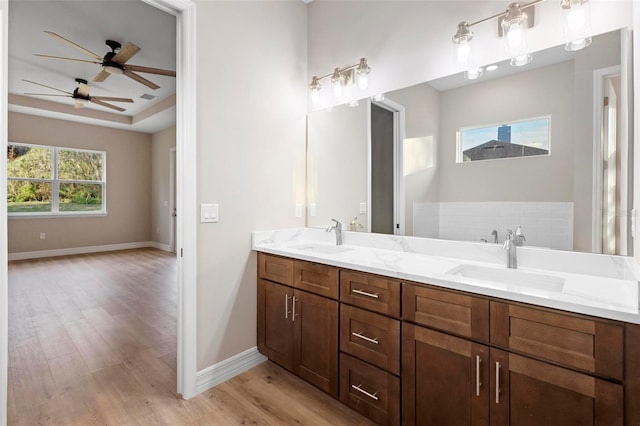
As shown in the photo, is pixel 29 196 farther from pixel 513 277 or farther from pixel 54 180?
pixel 513 277

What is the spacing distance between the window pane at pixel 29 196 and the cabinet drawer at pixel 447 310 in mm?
7516

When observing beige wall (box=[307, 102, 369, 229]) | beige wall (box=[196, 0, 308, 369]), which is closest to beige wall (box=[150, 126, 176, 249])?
beige wall (box=[196, 0, 308, 369])

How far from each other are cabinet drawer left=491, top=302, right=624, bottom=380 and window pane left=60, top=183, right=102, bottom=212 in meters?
7.94

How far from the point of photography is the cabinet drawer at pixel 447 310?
1243 millimetres

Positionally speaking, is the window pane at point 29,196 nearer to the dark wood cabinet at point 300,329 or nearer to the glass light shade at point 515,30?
the dark wood cabinet at point 300,329

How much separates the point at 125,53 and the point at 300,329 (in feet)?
11.1

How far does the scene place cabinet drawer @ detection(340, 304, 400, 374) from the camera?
1.51 metres

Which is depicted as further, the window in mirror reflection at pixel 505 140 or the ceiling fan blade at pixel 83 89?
the ceiling fan blade at pixel 83 89

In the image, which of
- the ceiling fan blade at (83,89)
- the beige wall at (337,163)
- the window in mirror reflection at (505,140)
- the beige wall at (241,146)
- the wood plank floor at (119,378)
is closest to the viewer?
the window in mirror reflection at (505,140)

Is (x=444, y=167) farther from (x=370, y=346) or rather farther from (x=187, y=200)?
(x=187, y=200)

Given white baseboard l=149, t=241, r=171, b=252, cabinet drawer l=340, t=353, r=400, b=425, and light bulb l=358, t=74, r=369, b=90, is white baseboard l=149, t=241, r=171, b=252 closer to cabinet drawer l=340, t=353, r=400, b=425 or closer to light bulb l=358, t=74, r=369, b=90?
light bulb l=358, t=74, r=369, b=90

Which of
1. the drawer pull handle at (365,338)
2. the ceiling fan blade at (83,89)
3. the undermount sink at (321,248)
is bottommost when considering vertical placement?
the drawer pull handle at (365,338)

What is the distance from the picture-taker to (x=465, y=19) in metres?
1.81

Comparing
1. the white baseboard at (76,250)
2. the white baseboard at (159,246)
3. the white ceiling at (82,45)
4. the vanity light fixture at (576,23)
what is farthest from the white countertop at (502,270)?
the white baseboard at (76,250)
